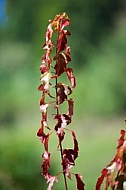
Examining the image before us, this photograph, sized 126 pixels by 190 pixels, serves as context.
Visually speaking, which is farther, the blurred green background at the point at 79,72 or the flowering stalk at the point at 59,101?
the blurred green background at the point at 79,72

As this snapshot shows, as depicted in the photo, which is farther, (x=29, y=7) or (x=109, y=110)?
(x=29, y=7)

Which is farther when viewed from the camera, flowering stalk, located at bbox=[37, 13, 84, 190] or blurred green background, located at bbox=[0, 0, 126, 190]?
blurred green background, located at bbox=[0, 0, 126, 190]

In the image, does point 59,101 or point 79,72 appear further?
point 79,72

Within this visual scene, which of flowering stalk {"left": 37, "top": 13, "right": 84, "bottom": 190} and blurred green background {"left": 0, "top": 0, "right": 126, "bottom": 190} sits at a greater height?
blurred green background {"left": 0, "top": 0, "right": 126, "bottom": 190}

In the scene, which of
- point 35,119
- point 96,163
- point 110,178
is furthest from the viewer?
point 35,119

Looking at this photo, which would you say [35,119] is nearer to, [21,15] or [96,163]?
[96,163]

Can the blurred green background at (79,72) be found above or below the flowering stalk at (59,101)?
above

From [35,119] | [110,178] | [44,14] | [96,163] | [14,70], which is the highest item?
[44,14]

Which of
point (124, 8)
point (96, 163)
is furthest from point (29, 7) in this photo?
point (96, 163)
